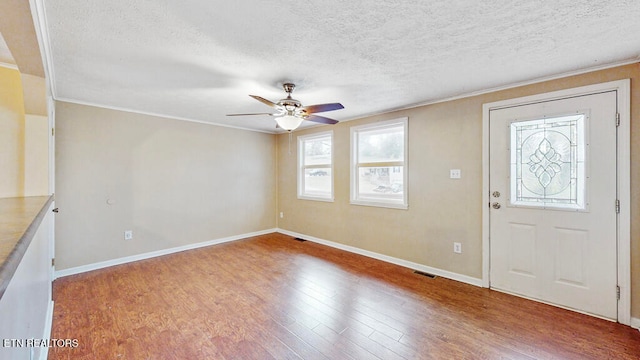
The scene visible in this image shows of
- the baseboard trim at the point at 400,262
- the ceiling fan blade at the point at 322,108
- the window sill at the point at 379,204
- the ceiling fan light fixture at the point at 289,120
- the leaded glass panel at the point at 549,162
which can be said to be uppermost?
the ceiling fan blade at the point at 322,108

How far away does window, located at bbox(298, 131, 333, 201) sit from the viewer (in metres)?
4.76

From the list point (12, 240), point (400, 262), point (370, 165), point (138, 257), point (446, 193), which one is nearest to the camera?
point (12, 240)

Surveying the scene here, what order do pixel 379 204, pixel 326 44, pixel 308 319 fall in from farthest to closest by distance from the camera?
pixel 379 204, pixel 308 319, pixel 326 44

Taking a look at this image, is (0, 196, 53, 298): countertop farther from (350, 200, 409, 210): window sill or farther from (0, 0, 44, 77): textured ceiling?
(350, 200, 409, 210): window sill

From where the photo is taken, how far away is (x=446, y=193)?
3.24 metres

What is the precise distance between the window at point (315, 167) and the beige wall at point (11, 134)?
12.1 ft

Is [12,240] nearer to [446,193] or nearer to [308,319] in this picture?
[308,319]

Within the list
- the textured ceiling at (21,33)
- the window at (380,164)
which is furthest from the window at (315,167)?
the textured ceiling at (21,33)

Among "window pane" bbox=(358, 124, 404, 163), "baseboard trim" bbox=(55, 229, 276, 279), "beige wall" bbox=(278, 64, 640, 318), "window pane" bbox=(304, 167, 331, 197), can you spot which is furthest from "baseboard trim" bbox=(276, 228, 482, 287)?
"window pane" bbox=(358, 124, 404, 163)

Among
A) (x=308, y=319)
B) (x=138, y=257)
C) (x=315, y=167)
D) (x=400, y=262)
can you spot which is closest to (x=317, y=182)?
(x=315, y=167)

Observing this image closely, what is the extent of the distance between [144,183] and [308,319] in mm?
3239

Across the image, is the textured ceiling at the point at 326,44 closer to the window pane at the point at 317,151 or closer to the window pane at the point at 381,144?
the window pane at the point at 381,144

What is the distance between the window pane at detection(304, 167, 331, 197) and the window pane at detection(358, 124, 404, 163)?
2.73ft

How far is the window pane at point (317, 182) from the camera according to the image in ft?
15.8
